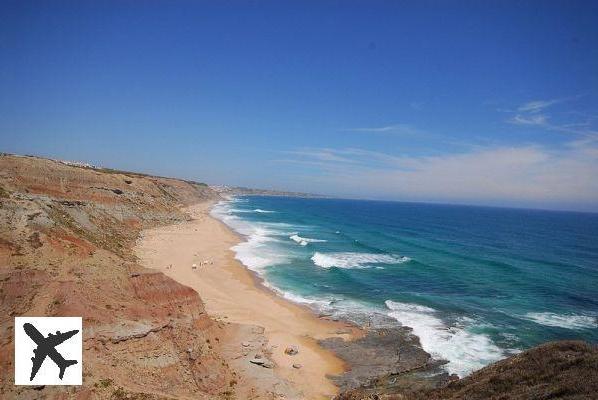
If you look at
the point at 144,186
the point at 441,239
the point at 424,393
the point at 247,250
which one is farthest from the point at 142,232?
the point at 441,239

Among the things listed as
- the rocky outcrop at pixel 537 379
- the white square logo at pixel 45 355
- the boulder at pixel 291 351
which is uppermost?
the rocky outcrop at pixel 537 379

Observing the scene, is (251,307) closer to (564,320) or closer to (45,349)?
(45,349)

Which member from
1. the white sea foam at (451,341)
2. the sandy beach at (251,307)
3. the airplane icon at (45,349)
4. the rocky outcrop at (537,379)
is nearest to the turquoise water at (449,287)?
the white sea foam at (451,341)

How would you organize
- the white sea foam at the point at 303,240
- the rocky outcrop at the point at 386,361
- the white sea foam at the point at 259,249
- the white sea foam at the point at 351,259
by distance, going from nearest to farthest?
the rocky outcrop at the point at 386,361 < the white sea foam at the point at 259,249 < the white sea foam at the point at 351,259 < the white sea foam at the point at 303,240

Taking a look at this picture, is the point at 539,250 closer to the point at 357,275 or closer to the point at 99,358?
the point at 357,275

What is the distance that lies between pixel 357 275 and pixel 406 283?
6.05 meters

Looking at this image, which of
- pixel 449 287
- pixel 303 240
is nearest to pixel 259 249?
pixel 303 240

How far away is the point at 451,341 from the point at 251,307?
16.8 m

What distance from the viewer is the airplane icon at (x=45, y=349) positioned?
1464 cm

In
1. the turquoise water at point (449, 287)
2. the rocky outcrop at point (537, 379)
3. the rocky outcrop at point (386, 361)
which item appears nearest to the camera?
the rocky outcrop at point (537, 379)

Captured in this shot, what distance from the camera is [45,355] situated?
14.9 metres

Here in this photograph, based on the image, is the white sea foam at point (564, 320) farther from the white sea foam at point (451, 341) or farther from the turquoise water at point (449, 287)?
the white sea foam at point (451, 341)

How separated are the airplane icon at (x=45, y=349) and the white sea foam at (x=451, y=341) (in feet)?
70.1

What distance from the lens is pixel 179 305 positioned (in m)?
23.0
